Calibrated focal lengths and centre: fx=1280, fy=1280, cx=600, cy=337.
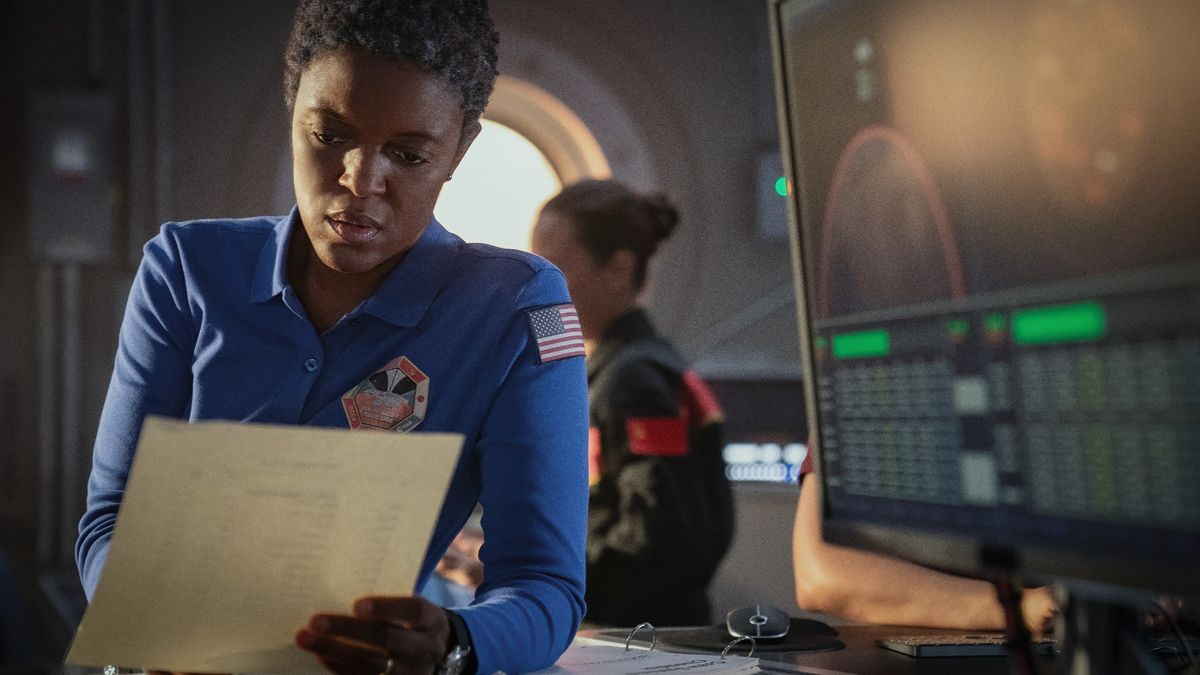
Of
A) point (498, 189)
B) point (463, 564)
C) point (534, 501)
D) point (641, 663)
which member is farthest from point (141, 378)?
point (498, 189)

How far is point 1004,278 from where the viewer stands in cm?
64

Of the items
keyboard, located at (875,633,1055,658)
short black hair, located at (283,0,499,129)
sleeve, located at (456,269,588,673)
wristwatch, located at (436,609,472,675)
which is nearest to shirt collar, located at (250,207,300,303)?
short black hair, located at (283,0,499,129)

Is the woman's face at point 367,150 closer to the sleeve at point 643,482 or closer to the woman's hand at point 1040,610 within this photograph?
the woman's hand at point 1040,610

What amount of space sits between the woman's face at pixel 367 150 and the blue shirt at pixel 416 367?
0.18 ft

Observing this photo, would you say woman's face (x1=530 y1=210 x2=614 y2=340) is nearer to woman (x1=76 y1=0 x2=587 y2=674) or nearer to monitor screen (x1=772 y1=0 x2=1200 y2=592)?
woman (x1=76 y1=0 x2=587 y2=674)

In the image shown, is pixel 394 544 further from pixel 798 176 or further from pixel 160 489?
pixel 798 176

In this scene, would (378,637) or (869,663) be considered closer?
(378,637)

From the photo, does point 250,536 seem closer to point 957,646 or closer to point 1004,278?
point 1004,278

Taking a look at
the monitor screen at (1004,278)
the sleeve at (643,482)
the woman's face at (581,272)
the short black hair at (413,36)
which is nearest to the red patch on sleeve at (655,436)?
the sleeve at (643,482)

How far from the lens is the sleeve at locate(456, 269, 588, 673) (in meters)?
1.02

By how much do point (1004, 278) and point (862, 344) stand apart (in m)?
0.14

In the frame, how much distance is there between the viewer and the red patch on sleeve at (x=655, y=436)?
2777 mm

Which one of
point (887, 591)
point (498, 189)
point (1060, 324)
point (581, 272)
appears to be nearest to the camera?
point (1060, 324)

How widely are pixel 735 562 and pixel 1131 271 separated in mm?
3305
